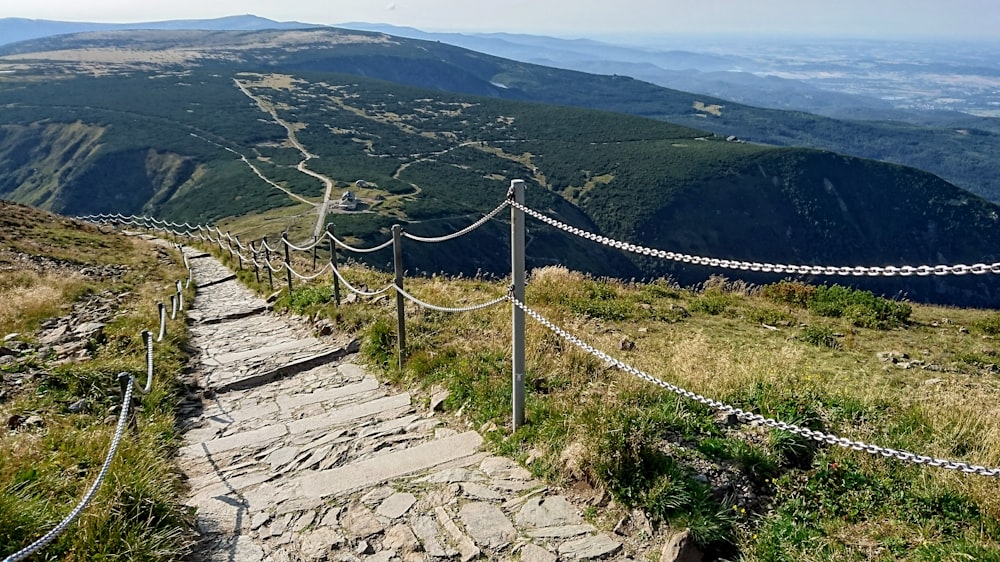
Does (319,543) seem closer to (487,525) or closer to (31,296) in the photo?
(487,525)

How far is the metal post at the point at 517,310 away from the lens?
5.06 m

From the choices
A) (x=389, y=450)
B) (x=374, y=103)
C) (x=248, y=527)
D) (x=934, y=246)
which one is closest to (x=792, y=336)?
(x=389, y=450)

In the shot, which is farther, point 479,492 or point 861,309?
point 861,309

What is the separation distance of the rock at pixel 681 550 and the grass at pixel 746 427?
0.21 feet

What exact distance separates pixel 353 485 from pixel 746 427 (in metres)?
2.93

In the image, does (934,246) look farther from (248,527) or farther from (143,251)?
(248,527)

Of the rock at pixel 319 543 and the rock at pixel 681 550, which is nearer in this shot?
the rock at pixel 681 550

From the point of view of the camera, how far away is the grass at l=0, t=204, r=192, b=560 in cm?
359

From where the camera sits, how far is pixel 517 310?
5215 millimetres

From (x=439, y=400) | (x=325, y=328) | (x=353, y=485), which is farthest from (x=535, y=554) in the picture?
(x=325, y=328)

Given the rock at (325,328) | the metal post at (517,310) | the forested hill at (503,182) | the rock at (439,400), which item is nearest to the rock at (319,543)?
the metal post at (517,310)

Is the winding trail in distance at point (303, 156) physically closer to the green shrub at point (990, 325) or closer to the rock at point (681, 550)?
the green shrub at point (990, 325)

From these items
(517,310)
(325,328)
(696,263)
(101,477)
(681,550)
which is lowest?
(325,328)

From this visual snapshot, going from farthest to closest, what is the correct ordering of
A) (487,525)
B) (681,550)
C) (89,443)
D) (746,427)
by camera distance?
(89,443), (746,427), (487,525), (681,550)
